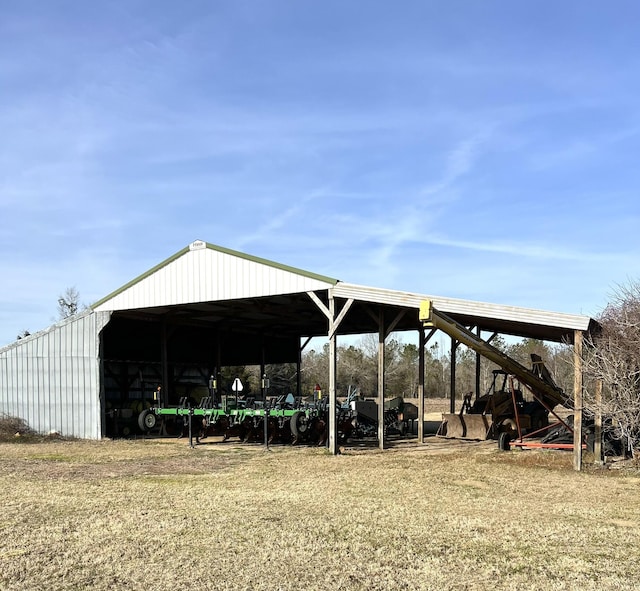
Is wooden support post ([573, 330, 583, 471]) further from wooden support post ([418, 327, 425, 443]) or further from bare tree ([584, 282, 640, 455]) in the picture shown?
wooden support post ([418, 327, 425, 443])

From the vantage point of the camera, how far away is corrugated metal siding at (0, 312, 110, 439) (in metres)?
19.5

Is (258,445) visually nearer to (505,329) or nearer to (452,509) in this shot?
(505,329)

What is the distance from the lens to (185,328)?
974 inches

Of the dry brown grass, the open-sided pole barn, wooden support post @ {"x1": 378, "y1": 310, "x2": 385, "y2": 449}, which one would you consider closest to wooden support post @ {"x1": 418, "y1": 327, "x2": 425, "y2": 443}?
the open-sided pole barn

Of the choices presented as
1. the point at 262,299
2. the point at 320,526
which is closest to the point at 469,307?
the point at 320,526

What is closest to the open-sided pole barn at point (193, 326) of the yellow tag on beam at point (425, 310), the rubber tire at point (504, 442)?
the yellow tag on beam at point (425, 310)

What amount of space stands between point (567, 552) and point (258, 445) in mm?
11815

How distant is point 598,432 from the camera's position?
12.4m

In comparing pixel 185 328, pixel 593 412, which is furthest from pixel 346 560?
pixel 185 328

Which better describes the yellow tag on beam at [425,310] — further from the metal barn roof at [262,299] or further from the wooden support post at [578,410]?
the wooden support post at [578,410]

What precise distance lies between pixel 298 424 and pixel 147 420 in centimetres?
564

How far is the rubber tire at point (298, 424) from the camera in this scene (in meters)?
16.2

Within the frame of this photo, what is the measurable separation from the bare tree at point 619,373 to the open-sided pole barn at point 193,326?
466 millimetres

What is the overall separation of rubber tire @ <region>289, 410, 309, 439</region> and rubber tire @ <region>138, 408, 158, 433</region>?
5.16 m
